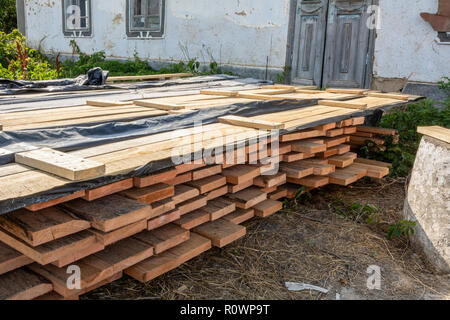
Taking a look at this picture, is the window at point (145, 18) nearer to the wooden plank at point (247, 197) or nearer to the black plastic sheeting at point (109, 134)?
the black plastic sheeting at point (109, 134)

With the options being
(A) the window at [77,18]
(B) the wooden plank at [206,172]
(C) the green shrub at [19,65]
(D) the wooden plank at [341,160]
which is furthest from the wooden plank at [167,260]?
(A) the window at [77,18]

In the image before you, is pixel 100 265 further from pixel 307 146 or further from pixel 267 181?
pixel 307 146

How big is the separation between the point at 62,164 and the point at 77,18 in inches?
456

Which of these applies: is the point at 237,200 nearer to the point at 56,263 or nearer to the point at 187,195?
the point at 187,195

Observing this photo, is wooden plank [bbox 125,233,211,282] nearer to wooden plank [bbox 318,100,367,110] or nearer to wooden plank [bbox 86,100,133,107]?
wooden plank [bbox 86,100,133,107]

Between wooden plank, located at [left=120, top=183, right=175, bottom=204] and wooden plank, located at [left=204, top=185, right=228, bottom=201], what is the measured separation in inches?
18.6

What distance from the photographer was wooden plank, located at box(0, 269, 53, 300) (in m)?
2.04

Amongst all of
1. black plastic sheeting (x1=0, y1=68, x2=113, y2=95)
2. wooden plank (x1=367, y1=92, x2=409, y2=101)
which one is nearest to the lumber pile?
wooden plank (x1=367, y1=92, x2=409, y2=101)

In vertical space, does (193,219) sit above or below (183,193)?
below

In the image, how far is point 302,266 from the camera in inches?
120

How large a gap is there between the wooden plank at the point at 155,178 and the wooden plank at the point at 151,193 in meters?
0.03

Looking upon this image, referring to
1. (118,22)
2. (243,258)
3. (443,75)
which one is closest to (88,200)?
(243,258)

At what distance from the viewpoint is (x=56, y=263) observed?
82.8 inches

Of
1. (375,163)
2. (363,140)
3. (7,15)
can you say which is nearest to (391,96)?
(363,140)
